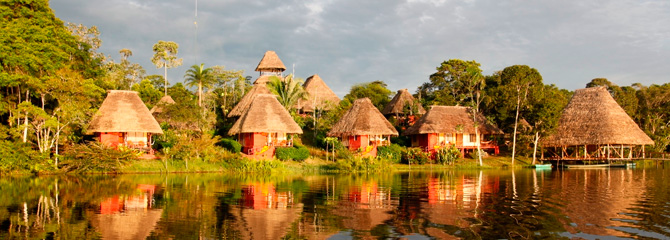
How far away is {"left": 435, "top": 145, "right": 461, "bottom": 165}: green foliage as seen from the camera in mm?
35938

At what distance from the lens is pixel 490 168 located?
35.7 metres

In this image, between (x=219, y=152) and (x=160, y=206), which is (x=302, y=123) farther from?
(x=160, y=206)

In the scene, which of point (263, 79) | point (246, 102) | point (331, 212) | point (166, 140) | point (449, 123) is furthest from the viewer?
point (263, 79)

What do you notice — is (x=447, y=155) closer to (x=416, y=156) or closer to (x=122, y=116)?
(x=416, y=156)

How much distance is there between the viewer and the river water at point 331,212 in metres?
10.1

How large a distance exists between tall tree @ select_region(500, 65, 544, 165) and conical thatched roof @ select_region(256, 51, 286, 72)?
67.2ft

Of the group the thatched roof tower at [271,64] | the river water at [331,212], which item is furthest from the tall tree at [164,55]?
the river water at [331,212]

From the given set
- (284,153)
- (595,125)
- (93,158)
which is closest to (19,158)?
(93,158)

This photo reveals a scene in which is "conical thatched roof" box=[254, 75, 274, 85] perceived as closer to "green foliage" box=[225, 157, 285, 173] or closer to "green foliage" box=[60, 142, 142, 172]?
"green foliage" box=[225, 157, 285, 173]

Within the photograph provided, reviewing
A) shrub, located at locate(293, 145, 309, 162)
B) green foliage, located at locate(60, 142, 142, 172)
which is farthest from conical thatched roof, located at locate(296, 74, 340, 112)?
green foliage, located at locate(60, 142, 142, 172)

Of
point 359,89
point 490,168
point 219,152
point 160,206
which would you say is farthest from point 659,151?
point 160,206

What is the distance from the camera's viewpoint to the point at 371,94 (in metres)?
54.1

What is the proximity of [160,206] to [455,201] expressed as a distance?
8.50 m

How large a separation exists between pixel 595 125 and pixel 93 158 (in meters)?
34.1
